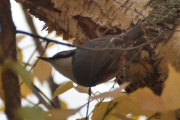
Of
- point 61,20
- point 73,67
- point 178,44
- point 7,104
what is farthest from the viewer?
point 61,20

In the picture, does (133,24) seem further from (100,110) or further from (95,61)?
(100,110)

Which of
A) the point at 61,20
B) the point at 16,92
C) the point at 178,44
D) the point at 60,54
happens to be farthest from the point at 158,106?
the point at 61,20

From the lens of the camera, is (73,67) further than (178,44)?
Yes

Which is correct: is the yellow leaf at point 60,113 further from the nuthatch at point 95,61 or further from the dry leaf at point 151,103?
the nuthatch at point 95,61

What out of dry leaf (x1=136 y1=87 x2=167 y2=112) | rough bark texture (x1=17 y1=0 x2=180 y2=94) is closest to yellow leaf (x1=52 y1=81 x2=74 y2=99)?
rough bark texture (x1=17 y1=0 x2=180 y2=94)

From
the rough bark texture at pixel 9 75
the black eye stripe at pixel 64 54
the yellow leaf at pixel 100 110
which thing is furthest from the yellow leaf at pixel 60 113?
the black eye stripe at pixel 64 54

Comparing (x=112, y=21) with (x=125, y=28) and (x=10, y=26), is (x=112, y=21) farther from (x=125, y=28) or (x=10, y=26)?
(x=10, y=26)
